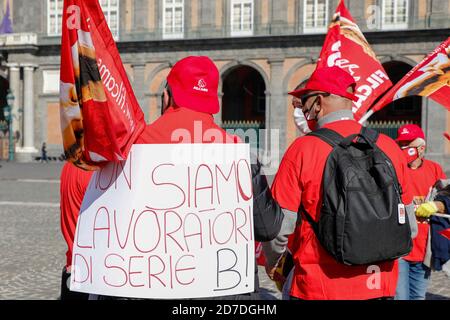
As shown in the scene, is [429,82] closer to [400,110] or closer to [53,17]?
[400,110]

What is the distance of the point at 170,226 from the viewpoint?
2.36m

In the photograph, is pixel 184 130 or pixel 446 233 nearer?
pixel 184 130

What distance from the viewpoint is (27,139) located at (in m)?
34.1

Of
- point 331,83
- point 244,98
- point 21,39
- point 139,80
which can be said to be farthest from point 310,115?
point 21,39

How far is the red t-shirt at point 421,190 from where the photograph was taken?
4547 millimetres

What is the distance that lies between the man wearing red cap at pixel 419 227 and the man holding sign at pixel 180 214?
2.24 m

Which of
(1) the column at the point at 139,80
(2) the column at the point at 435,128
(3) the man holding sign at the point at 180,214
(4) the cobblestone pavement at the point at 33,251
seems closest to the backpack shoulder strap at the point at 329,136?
(3) the man holding sign at the point at 180,214

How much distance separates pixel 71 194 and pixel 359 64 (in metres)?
2.31

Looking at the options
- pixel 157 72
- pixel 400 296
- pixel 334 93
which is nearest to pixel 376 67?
pixel 400 296

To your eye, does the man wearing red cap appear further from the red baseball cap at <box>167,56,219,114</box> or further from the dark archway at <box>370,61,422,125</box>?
the dark archway at <box>370,61,422,125</box>

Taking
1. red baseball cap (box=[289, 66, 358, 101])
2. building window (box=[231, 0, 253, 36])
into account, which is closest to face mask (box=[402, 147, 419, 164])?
red baseball cap (box=[289, 66, 358, 101])

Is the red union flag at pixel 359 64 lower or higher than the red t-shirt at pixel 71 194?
higher

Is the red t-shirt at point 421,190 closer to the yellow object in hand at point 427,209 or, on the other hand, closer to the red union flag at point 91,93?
the yellow object in hand at point 427,209
